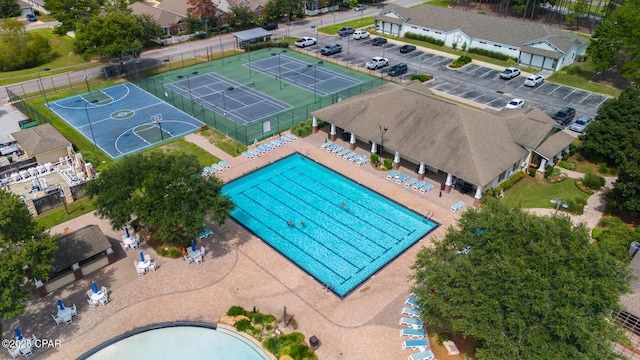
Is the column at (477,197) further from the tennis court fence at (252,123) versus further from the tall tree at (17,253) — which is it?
the tall tree at (17,253)

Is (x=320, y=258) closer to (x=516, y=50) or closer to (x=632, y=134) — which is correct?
(x=632, y=134)

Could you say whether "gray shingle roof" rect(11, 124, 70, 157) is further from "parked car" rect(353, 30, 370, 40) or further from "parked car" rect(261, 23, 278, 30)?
"parked car" rect(353, 30, 370, 40)

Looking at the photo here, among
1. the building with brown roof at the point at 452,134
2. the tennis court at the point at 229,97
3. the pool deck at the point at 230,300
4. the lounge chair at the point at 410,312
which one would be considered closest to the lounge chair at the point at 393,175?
the building with brown roof at the point at 452,134

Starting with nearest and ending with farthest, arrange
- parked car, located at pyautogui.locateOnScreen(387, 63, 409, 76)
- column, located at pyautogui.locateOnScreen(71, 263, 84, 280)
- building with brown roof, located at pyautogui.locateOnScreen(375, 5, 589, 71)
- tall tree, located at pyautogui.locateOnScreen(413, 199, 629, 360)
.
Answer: tall tree, located at pyautogui.locateOnScreen(413, 199, 629, 360) < column, located at pyautogui.locateOnScreen(71, 263, 84, 280) < parked car, located at pyautogui.locateOnScreen(387, 63, 409, 76) < building with brown roof, located at pyautogui.locateOnScreen(375, 5, 589, 71)

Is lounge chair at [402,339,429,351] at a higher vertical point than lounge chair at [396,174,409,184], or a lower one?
lower

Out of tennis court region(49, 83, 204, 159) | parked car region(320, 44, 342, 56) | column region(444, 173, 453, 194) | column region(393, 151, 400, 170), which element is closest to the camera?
column region(444, 173, 453, 194)

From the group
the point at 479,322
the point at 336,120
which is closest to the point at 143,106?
Answer: the point at 336,120

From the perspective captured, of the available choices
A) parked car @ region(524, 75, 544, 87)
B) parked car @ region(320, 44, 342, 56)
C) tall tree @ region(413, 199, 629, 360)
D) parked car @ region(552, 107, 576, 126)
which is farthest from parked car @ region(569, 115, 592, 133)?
parked car @ region(320, 44, 342, 56)
